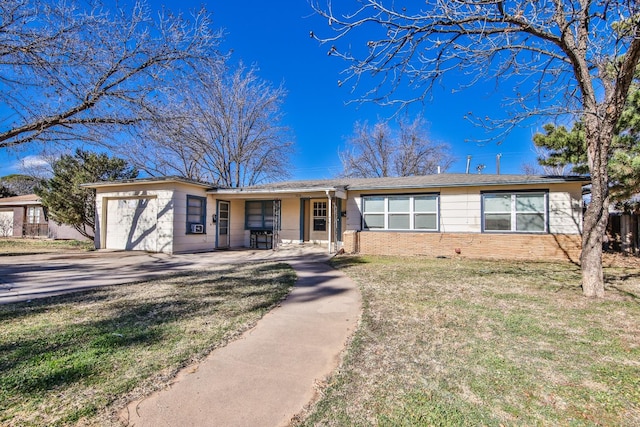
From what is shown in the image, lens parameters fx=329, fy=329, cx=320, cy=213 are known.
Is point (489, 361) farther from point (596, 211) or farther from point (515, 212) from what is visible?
point (515, 212)

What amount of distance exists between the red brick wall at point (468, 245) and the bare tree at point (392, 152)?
597 inches

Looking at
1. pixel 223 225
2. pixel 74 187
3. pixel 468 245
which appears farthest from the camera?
pixel 74 187

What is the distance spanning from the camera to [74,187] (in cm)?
1486

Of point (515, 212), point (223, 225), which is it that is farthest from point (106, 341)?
point (515, 212)

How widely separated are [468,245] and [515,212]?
181 cm

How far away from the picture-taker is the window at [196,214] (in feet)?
41.1

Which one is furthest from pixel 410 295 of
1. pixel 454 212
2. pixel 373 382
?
pixel 454 212

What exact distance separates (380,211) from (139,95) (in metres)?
8.50

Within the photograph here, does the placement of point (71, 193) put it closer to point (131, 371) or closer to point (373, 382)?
point (131, 371)

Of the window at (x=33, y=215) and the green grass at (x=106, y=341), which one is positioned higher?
the window at (x=33, y=215)

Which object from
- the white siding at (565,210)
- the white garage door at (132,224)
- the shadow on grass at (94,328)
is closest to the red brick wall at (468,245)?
the white siding at (565,210)

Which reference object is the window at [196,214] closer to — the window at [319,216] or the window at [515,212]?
the window at [319,216]

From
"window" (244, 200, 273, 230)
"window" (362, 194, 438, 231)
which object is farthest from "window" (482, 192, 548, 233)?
"window" (244, 200, 273, 230)

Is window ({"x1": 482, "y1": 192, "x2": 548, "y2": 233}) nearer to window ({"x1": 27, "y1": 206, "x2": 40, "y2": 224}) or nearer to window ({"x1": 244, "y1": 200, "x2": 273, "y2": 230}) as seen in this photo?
window ({"x1": 244, "y1": 200, "x2": 273, "y2": 230})
